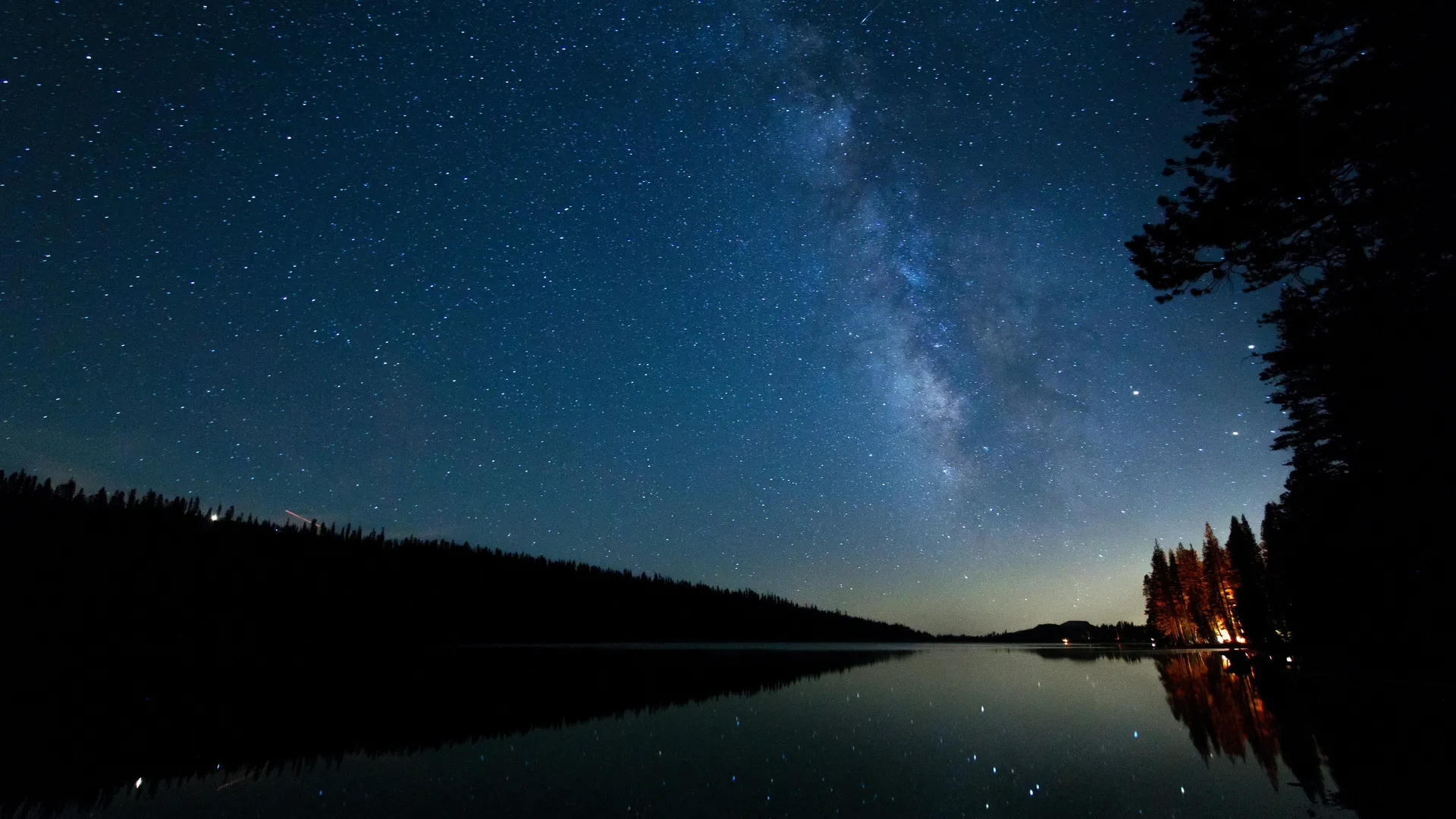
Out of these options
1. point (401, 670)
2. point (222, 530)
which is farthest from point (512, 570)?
point (401, 670)

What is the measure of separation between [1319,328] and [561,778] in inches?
627

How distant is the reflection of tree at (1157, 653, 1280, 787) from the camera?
9547mm

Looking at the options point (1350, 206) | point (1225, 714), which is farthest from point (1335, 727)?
point (1350, 206)

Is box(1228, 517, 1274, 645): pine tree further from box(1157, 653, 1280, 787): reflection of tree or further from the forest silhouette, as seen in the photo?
the forest silhouette

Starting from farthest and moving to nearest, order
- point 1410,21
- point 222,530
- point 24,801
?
point 222,530 < point 1410,21 < point 24,801

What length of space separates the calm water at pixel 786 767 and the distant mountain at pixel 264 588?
129ft

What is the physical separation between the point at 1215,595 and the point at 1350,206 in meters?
76.4

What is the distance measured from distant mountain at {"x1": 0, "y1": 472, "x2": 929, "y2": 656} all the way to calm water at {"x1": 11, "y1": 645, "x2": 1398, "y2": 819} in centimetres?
3925

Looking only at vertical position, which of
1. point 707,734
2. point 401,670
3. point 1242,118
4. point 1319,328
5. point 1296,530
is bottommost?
point 401,670

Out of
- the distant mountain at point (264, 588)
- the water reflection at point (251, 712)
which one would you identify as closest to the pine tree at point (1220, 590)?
the water reflection at point (251, 712)

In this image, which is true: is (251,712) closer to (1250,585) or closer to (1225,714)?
(1225,714)

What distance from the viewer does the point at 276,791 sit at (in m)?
7.35

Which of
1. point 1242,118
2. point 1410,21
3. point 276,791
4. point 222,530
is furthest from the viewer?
point 222,530

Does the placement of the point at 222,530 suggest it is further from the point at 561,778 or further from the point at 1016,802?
the point at 1016,802
